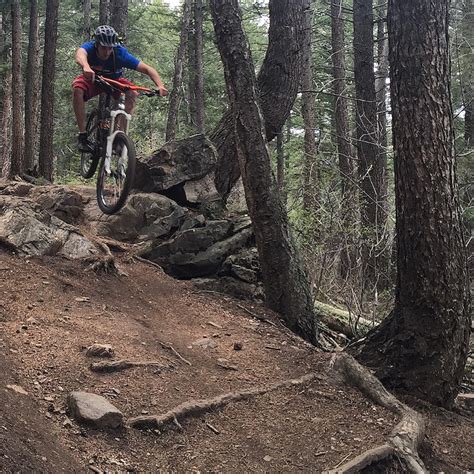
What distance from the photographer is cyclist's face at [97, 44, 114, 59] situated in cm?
633

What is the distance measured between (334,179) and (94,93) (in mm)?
4044

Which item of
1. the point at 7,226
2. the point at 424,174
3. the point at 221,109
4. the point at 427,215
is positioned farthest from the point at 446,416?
the point at 221,109

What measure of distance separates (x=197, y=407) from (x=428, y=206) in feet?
9.59

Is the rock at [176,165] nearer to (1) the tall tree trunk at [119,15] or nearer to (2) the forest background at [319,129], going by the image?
(2) the forest background at [319,129]

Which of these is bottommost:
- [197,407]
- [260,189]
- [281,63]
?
[197,407]

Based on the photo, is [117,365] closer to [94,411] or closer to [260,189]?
[94,411]

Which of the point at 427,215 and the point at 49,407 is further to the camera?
the point at 427,215

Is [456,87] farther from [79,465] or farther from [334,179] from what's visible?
[79,465]

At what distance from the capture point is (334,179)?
8734 millimetres

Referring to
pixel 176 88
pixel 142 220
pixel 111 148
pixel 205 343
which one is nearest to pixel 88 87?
pixel 111 148

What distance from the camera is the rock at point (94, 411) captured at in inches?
140

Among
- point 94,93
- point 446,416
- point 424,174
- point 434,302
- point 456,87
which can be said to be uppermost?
point 456,87

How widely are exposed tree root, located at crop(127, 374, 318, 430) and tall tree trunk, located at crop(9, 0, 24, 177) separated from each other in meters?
9.66

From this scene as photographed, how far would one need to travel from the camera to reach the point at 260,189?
6.34 m
